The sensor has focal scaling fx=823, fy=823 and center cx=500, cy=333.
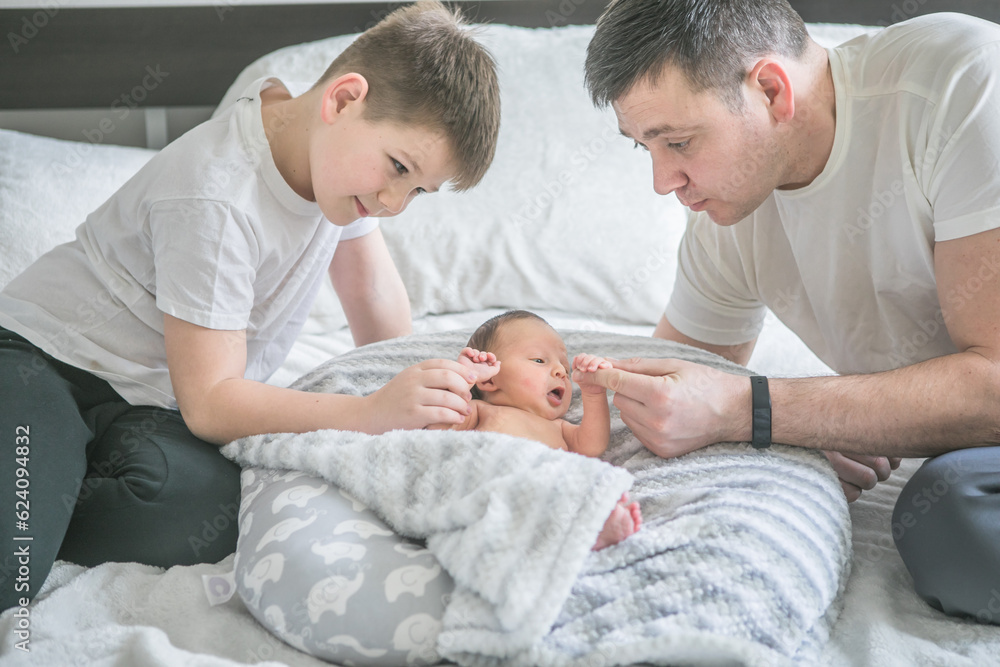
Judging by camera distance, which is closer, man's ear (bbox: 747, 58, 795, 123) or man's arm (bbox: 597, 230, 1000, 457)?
man's arm (bbox: 597, 230, 1000, 457)

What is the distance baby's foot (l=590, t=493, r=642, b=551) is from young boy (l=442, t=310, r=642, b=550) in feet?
0.86

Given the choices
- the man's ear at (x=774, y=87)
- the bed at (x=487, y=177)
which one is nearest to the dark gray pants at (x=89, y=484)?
the bed at (x=487, y=177)

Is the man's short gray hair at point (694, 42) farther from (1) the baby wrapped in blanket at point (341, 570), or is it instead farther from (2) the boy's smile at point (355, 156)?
(1) the baby wrapped in blanket at point (341, 570)

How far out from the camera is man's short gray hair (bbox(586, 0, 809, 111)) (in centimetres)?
121

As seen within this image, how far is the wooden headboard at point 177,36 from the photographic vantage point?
2.29 meters

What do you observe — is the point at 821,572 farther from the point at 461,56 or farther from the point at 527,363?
the point at 461,56

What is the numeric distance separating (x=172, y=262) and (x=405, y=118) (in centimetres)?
40

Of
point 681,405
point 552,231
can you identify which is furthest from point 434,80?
point 552,231

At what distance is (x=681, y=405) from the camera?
1.15 m

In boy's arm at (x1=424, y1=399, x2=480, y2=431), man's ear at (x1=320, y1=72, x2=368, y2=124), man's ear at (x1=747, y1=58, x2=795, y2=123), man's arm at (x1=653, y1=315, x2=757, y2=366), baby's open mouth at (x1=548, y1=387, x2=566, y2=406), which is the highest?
man's ear at (x1=320, y1=72, x2=368, y2=124)

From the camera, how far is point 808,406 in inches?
46.8

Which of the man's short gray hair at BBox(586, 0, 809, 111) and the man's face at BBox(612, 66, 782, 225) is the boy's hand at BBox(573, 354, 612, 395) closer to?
the man's face at BBox(612, 66, 782, 225)

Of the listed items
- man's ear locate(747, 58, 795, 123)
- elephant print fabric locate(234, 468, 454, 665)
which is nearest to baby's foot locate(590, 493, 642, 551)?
elephant print fabric locate(234, 468, 454, 665)

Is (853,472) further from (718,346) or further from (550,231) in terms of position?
(550,231)
